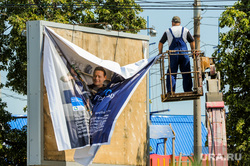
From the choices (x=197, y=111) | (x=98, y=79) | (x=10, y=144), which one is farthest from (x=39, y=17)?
(x=98, y=79)

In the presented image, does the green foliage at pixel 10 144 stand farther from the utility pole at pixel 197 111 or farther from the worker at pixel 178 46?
the worker at pixel 178 46

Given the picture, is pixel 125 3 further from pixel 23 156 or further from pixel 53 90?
pixel 53 90

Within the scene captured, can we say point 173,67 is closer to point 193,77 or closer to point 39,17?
point 193,77

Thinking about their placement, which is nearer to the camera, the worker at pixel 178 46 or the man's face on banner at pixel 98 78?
the man's face on banner at pixel 98 78

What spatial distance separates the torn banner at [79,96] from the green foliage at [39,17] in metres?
12.3

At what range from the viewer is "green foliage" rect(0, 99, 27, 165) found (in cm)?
2639

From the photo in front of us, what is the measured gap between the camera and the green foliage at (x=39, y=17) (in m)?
27.2

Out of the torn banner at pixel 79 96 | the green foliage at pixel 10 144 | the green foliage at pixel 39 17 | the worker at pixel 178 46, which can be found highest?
the green foliage at pixel 39 17

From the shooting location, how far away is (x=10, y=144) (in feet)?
88.5

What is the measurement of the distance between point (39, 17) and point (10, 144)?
630 centimetres

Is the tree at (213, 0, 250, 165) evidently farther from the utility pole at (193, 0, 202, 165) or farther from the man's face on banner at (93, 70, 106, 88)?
the man's face on banner at (93, 70, 106, 88)

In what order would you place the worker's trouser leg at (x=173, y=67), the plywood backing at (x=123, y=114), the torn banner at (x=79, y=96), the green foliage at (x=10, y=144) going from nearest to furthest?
the torn banner at (x=79, y=96), the plywood backing at (x=123, y=114), the worker's trouser leg at (x=173, y=67), the green foliage at (x=10, y=144)

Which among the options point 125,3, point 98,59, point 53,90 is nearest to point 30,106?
point 53,90

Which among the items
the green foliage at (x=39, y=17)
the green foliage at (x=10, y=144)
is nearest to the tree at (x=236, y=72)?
the green foliage at (x=39, y=17)
